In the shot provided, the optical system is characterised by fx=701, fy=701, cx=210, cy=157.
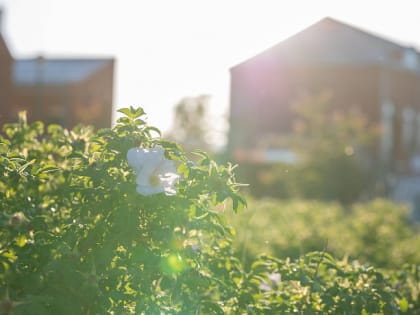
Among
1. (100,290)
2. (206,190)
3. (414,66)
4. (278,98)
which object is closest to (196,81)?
(206,190)

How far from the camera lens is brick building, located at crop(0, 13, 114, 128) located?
27484 mm

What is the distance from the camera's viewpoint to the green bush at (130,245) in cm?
170

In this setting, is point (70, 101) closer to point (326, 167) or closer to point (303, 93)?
point (303, 93)

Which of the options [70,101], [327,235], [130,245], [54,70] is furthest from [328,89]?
[130,245]

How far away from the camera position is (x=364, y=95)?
27062mm

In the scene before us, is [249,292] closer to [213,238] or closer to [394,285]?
[213,238]

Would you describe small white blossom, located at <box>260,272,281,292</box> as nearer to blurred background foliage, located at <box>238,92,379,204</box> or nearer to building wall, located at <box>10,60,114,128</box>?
blurred background foliage, located at <box>238,92,379,204</box>

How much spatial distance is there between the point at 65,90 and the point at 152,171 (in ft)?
90.1

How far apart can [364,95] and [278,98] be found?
3.51 metres

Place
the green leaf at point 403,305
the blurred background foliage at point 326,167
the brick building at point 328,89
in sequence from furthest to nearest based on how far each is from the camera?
the brick building at point 328,89 < the blurred background foliage at point 326,167 < the green leaf at point 403,305

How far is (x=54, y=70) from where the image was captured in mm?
29344

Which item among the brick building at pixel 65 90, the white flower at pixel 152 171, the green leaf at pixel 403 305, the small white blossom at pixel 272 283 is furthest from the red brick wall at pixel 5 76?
the white flower at pixel 152 171

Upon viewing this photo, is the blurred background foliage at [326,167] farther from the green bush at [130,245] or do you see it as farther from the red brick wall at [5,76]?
the green bush at [130,245]

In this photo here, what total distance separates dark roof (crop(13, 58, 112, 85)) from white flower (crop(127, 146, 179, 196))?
25.9 meters
